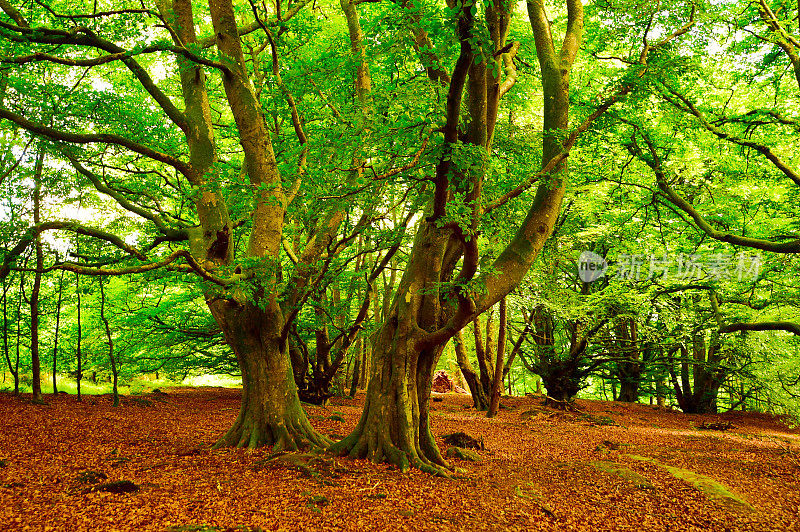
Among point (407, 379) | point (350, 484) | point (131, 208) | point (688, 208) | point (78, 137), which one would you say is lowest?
point (350, 484)

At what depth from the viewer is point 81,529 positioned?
359 cm

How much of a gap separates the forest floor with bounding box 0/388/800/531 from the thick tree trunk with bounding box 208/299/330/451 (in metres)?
0.48

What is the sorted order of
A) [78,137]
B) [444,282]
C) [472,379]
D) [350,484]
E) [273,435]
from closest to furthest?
[350,484] < [444,282] < [78,137] < [273,435] < [472,379]

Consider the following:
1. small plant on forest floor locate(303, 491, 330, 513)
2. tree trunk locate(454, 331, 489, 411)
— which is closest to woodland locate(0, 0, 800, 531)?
small plant on forest floor locate(303, 491, 330, 513)

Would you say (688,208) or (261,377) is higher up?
(688,208)

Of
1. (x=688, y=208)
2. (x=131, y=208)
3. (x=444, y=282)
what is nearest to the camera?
(x=444, y=282)

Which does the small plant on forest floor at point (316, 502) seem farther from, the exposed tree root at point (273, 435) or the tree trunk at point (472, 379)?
the tree trunk at point (472, 379)

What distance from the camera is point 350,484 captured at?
532 centimetres

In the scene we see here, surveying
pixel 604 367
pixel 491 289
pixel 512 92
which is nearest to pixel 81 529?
pixel 491 289

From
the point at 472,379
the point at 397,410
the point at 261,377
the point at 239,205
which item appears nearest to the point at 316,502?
the point at 397,410

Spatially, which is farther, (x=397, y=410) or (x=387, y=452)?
(x=397, y=410)

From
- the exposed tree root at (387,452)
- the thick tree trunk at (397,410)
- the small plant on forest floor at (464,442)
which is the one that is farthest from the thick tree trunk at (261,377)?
the small plant on forest floor at (464,442)

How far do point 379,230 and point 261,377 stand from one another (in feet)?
9.92

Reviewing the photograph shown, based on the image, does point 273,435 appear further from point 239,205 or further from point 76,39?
point 76,39
